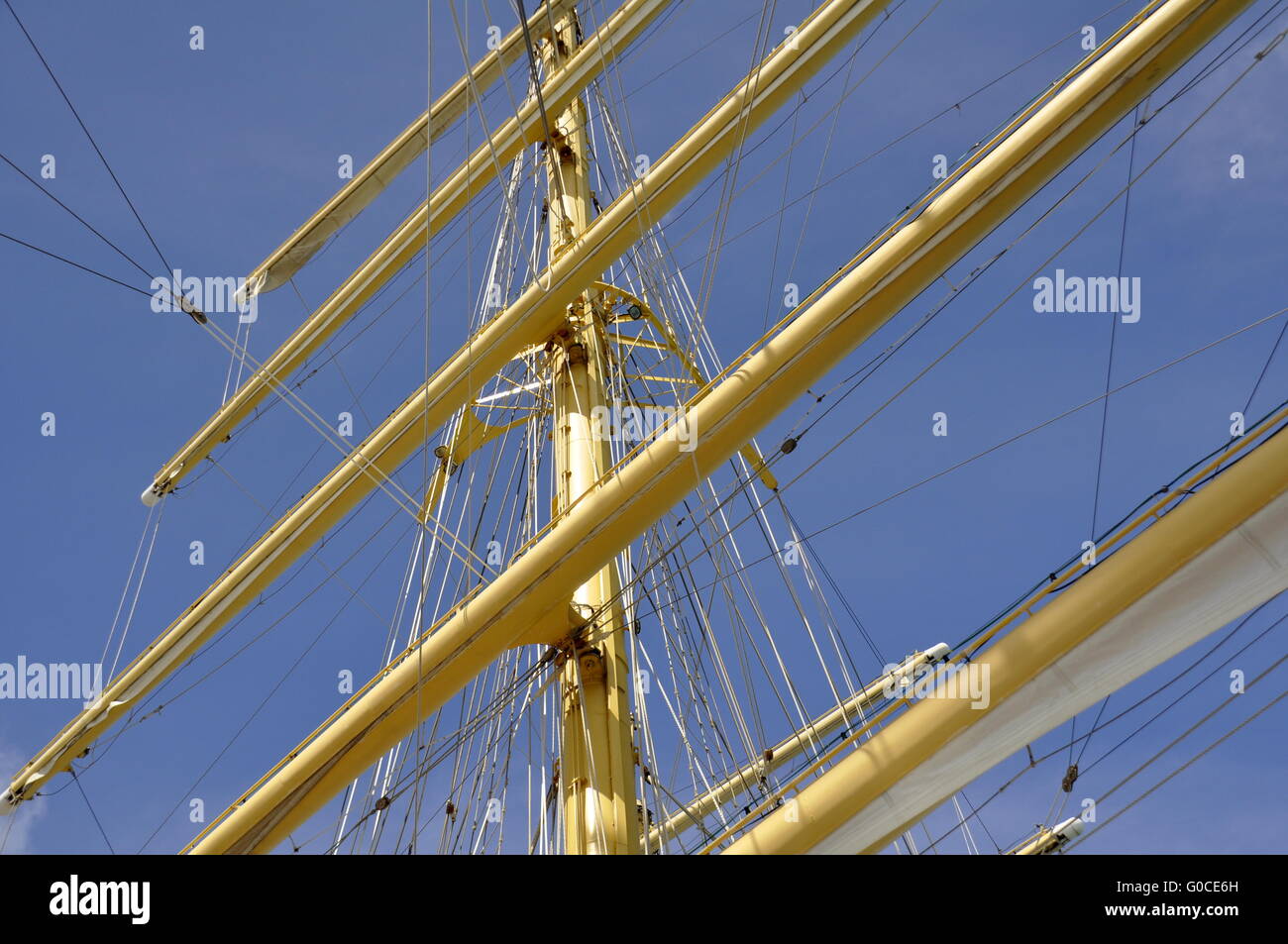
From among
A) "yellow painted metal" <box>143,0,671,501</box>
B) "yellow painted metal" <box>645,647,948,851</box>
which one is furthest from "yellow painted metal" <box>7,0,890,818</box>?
"yellow painted metal" <box>645,647,948,851</box>

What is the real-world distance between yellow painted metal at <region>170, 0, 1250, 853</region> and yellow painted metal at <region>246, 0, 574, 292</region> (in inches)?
279

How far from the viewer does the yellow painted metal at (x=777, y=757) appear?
7332 millimetres

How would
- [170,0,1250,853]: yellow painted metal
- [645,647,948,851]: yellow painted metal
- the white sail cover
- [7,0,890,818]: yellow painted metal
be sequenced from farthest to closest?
[7,0,890,818]: yellow painted metal, [645,647,948,851]: yellow painted metal, [170,0,1250,853]: yellow painted metal, the white sail cover

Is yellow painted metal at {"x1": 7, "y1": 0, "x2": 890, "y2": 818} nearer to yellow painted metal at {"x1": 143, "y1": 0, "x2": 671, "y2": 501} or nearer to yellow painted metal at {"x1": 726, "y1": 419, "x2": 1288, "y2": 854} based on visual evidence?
yellow painted metal at {"x1": 143, "y1": 0, "x2": 671, "y2": 501}

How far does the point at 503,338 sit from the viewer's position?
9.64m

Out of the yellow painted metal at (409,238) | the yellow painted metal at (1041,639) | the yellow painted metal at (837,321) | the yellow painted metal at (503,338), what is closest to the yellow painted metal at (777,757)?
the yellow painted metal at (1041,639)

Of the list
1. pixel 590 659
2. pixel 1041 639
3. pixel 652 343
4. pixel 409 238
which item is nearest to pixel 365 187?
pixel 409 238

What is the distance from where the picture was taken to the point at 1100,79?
6500 mm

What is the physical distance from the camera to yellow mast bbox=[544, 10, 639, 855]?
7.37 meters

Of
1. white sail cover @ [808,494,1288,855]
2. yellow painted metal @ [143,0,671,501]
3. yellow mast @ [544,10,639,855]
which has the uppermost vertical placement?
yellow painted metal @ [143,0,671,501]

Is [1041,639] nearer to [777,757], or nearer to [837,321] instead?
[837,321]
